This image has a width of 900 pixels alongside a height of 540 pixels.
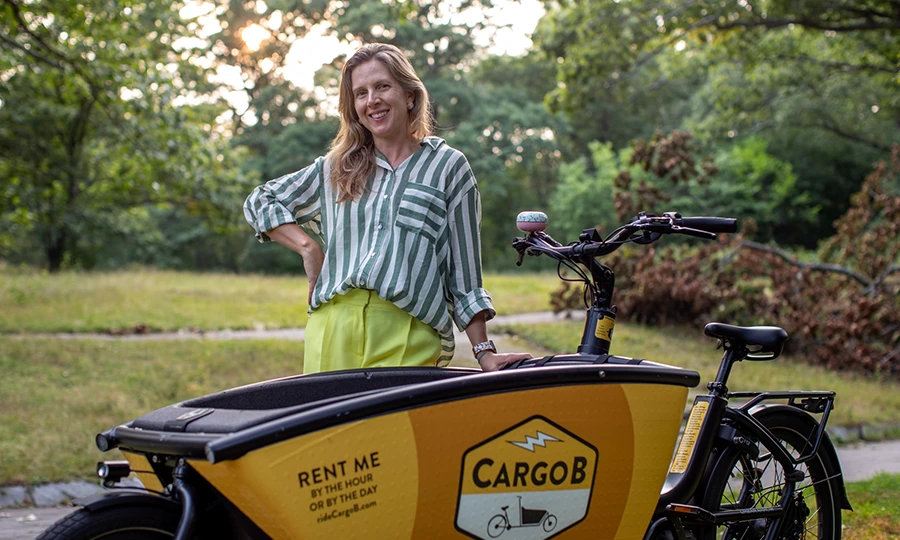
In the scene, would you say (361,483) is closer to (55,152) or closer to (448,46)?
(55,152)

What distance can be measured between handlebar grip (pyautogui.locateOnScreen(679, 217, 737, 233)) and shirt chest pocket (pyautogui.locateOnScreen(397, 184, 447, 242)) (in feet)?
2.56

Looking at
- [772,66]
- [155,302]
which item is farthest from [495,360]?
[772,66]

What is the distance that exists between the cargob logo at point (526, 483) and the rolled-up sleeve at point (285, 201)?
1.08m

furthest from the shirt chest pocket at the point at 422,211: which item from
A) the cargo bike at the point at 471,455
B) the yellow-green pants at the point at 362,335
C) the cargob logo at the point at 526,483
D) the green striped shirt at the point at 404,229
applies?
the cargob logo at the point at 526,483

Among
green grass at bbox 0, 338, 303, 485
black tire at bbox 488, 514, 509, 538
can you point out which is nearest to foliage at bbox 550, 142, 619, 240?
green grass at bbox 0, 338, 303, 485

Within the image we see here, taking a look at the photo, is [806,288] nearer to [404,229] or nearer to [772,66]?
[772,66]

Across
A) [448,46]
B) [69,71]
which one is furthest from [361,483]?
[448,46]

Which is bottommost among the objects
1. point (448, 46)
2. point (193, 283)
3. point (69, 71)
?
point (193, 283)

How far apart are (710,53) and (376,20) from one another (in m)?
16.3

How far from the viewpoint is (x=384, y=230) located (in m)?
2.93

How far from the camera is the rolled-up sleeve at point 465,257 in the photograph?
9.95 ft

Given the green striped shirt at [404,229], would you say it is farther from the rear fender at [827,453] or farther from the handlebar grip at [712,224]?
the rear fender at [827,453]

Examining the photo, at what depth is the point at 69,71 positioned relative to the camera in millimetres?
10391

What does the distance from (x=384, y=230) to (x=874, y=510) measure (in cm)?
305
